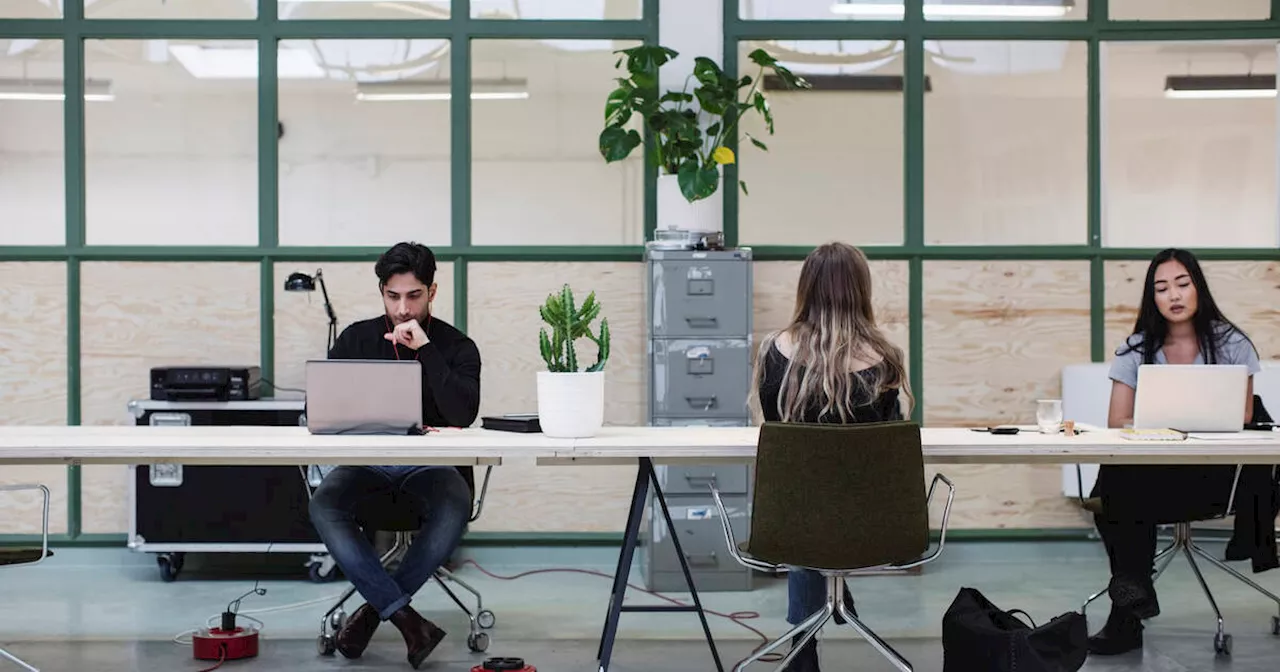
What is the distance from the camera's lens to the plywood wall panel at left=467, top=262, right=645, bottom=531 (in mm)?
5645

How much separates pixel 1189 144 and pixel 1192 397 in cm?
271

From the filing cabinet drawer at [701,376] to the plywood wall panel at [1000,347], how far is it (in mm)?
1130

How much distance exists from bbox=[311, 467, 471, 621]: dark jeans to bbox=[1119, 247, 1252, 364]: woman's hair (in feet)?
7.50

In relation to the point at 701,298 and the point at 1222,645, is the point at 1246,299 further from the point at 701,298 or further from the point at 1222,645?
the point at 701,298

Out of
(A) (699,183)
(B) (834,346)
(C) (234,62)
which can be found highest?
(C) (234,62)

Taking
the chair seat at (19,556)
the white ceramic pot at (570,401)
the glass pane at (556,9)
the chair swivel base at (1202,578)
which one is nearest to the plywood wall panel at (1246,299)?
the chair swivel base at (1202,578)

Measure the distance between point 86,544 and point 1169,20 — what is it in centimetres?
556

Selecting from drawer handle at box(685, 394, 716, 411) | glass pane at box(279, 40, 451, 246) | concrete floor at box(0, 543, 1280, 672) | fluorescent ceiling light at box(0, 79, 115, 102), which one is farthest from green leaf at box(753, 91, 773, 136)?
fluorescent ceiling light at box(0, 79, 115, 102)

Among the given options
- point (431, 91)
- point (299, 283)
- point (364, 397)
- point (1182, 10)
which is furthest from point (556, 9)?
point (1182, 10)

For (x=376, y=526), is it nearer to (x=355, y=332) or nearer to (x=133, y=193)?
(x=355, y=332)

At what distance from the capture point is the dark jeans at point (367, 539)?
11.7 feet

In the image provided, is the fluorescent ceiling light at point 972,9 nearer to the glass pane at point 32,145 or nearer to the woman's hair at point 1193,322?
the woman's hair at point 1193,322

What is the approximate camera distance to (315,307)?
5.63 m

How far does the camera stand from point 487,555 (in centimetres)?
560
